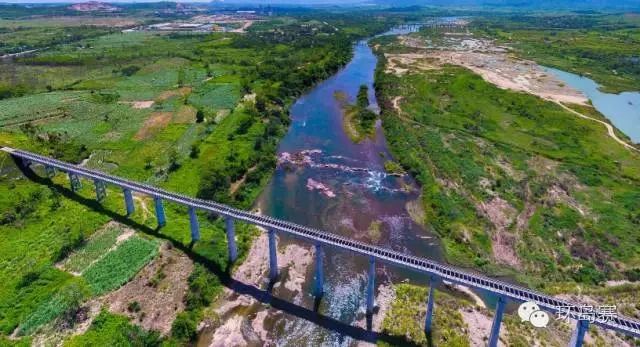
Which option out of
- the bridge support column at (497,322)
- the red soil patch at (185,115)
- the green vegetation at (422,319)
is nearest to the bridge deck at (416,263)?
→ the bridge support column at (497,322)

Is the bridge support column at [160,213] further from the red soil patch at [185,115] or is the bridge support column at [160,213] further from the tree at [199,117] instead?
the red soil patch at [185,115]

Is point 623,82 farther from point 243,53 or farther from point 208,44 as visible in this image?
point 208,44

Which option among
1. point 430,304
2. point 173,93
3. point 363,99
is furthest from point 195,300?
point 173,93

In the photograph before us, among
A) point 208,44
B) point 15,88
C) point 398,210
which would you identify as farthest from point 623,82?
point 15,88

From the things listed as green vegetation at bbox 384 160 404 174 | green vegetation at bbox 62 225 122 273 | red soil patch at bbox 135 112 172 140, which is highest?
red soil patch at bbox 135 112 172 140

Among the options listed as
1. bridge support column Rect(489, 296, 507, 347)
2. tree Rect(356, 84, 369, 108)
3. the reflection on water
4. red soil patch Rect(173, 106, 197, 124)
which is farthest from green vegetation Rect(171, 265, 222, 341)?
the reflection on water

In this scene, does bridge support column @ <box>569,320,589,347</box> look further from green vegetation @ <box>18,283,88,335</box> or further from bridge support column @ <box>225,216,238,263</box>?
green vegetation @ <box>18,283,88,335</box>
